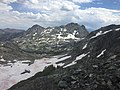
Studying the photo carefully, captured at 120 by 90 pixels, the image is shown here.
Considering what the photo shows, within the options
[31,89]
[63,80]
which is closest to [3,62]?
[31,89]

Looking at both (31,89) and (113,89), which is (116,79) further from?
(31,89)

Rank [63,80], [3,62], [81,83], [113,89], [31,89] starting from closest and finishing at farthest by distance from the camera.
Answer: [113,89] < [81,83] < [63,80] < [31,89] < [3,62]

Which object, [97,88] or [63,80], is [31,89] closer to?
[63,80]

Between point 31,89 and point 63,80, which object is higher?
point 63,80

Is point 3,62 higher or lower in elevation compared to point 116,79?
lower

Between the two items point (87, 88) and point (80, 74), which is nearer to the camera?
point (87, 88)

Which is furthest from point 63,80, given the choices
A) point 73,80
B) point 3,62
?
point 3,62

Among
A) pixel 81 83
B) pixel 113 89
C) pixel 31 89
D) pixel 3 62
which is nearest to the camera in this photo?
pixel 113 89

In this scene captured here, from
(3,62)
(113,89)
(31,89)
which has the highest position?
(113,89)

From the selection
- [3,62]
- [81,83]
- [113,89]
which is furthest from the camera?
[3,62]
